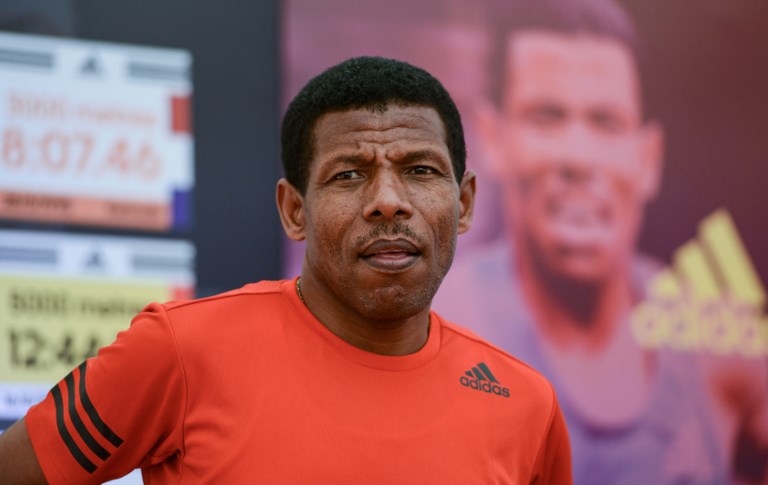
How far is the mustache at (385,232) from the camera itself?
1.79 metres

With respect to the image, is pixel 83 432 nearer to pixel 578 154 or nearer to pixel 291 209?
pixel 291 209

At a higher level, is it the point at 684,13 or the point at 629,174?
the point at 684,13

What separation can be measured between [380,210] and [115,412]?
0.53m

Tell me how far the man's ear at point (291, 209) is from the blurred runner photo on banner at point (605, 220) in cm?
127

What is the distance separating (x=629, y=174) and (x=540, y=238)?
386mm

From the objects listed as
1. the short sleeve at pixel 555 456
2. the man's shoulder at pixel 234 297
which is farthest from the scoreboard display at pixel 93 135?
the short sleeve at pixel 555 456

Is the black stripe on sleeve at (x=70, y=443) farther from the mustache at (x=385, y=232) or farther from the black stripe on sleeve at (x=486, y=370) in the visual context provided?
the black stripe on sleeve at (x=486, y=370)

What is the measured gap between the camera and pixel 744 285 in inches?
145

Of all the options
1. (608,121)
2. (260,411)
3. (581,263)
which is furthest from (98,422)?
(608,121)

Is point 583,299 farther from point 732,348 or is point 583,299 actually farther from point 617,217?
point 732,348

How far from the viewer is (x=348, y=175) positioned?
186cm

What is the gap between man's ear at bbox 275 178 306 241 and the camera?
1983mm

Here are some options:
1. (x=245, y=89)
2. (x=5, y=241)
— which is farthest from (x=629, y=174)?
(x=5, y=241)

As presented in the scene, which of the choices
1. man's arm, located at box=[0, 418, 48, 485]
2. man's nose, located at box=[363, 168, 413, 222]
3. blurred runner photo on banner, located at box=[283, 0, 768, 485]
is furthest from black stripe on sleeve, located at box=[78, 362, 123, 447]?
blurred runner photo on banner, located at box=[283, 0, 768, 485]
